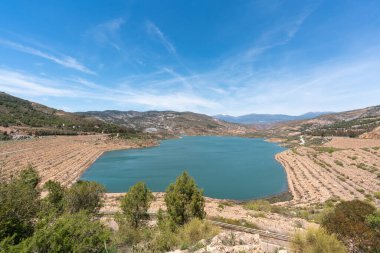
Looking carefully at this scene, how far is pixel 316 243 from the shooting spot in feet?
36.5

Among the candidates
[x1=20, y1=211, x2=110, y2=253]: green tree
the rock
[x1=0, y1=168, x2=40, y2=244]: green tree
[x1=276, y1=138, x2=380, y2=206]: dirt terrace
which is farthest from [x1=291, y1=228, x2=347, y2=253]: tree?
[x1=276, y1=138, x2=380, y2=206]: dirt terrace

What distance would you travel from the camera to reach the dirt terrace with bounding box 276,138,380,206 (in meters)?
41.2

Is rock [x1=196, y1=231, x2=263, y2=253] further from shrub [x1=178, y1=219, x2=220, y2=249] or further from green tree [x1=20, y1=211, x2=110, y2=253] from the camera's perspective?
green tree [x1=20, y1=211, x2=110, y2=253]

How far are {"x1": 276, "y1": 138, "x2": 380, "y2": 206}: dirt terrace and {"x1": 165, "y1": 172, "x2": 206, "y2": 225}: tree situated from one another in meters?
24.2

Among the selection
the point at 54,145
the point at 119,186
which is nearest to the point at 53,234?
the point at 119,186

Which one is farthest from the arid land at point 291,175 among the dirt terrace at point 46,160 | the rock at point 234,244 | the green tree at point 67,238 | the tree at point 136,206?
the green tree at point 67,238

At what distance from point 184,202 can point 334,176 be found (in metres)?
48.9

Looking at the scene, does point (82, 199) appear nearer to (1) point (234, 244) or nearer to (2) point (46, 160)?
Result: (1) point (234, 244)

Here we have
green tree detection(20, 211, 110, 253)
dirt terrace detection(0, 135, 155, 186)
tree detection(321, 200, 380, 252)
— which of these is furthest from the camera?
dirt terrace detection(0, 135, 155, 186)

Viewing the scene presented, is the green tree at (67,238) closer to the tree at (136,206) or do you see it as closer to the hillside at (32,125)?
the tree at (136,206)

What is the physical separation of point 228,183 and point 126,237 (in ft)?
144

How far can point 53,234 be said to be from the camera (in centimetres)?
913

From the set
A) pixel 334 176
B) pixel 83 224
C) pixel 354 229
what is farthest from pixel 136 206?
pixel 334 176

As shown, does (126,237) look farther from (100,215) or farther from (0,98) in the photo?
(0,98)
